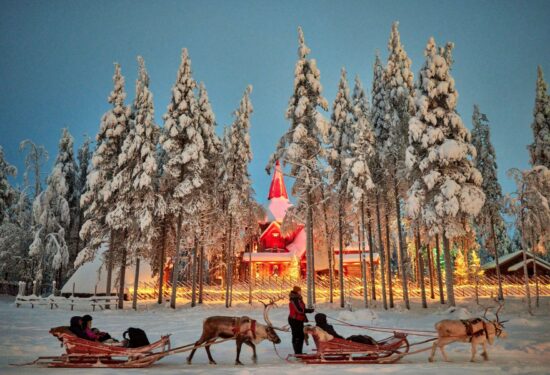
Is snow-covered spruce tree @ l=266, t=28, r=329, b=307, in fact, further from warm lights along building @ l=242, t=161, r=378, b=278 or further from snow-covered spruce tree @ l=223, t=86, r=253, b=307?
warm lights along building @ l=242, t=161, r=378, b=278

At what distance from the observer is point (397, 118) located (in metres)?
27.3

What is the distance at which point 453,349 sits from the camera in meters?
10.9

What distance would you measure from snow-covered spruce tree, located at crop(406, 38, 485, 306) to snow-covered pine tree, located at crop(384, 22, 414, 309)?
85.1 inches

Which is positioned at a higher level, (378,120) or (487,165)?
(378,120)

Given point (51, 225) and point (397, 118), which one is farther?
point (51, 225)

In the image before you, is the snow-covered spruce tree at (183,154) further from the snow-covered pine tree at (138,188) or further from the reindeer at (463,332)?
the reindeer at (463,332)

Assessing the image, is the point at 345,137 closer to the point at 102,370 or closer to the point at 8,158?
the point at 102,370

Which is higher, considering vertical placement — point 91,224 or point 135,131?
point 135,131

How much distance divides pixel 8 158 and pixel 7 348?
127ft

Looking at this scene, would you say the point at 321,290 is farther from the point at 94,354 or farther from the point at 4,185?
the point at 4,185

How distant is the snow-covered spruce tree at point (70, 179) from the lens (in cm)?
3591

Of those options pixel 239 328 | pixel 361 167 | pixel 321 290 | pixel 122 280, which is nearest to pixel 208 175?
pixel 122 280

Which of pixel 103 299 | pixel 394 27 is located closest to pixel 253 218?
pixel 103 299

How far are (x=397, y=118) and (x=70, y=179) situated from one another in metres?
30.8
